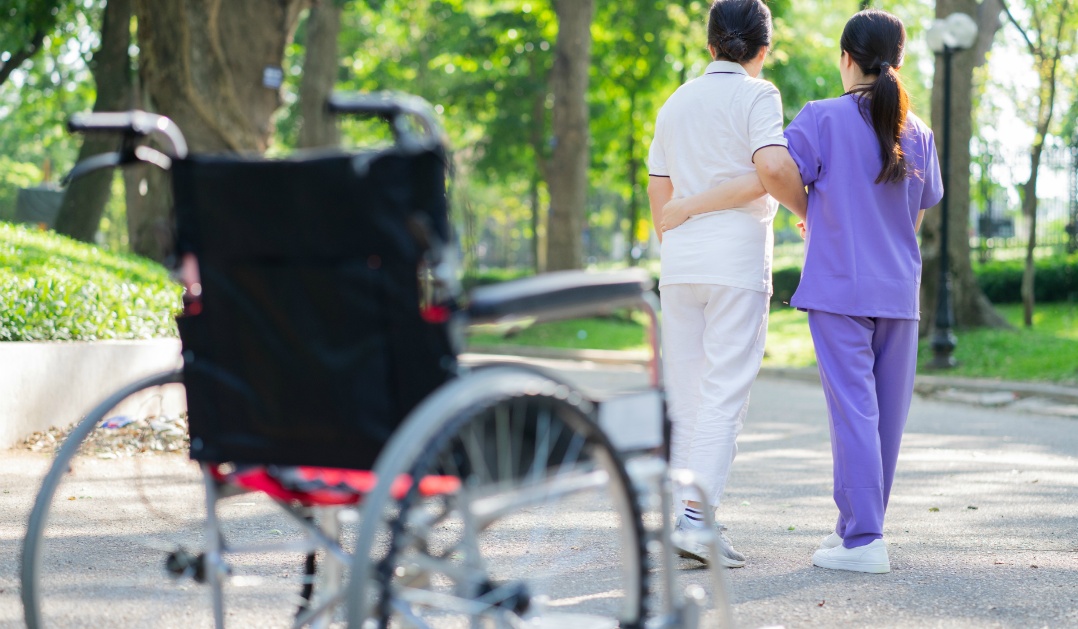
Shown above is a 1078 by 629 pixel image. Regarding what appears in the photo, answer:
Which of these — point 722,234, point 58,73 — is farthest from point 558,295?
point 58,73

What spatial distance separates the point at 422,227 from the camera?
2.25 metres

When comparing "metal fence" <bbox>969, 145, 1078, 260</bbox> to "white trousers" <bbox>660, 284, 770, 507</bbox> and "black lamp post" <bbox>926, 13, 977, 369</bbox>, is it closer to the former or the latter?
"black lamp post" <bbox>926, 13, 977, 369</bbox>

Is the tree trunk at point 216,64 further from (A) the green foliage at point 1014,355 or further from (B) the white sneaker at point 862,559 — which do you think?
(B) the white sneaker at point 862,559

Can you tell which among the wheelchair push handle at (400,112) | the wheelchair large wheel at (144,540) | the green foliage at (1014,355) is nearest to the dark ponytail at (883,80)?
the wheelchair push handle at (400,112)

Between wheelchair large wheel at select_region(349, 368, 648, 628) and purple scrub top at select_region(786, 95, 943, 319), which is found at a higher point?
purple scrub top at select_region(786, 95, 943, 319)

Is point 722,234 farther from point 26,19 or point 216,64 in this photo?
point 26,19

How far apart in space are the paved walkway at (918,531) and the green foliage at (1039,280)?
46.5ft

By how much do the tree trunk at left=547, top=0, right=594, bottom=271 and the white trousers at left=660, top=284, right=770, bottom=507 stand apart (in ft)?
53.0

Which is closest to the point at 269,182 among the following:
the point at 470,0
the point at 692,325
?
the point at 692,325

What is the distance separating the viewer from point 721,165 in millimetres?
4371

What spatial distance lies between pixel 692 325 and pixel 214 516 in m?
2.21

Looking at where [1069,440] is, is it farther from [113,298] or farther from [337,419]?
[337,419]

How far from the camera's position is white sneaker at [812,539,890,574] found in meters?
4.22

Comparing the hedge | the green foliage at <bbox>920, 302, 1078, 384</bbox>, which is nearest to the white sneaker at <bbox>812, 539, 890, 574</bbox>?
the green foliage at <bbox>920, 302, 1078, 384</bbox>
